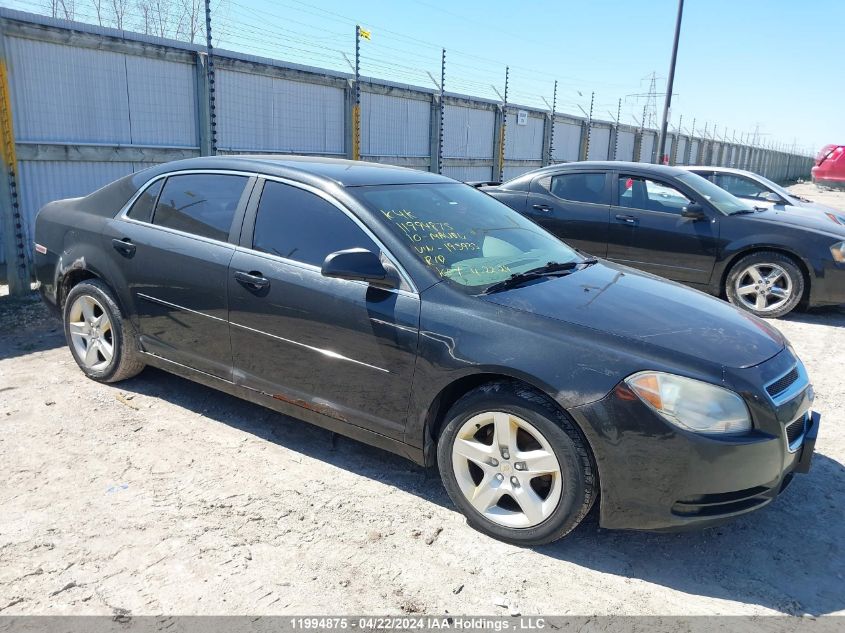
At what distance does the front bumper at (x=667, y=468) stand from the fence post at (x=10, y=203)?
6.28 m

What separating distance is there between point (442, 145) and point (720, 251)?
319 inches

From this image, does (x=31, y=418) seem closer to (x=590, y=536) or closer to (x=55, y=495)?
(x=55, y=495)

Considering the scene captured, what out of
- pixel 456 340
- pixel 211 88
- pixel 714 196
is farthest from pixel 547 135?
pixel 456 340

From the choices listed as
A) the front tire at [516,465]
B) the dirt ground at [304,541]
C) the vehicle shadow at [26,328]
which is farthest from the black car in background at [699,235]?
the vehicle shadow at [26,328]

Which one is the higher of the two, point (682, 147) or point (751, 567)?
point (682, 147)

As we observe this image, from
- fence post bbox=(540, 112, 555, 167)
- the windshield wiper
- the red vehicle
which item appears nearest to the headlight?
the windshield wiper

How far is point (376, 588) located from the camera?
2.60 m

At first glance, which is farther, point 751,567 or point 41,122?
point 41,122

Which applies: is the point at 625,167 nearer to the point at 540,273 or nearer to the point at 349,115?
the point at 540,273

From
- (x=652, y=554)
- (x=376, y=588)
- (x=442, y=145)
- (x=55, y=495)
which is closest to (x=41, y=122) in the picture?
(x=55, y=495)

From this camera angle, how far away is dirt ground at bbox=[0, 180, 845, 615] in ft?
8.38

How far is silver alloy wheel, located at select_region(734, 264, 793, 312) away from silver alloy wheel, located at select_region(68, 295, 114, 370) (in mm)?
6195

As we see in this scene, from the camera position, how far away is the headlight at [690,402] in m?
2.60

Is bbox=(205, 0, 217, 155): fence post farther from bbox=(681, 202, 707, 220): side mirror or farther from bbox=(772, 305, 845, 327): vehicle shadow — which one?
bbox=(772, 305, 845, 327): vehicle shadow
